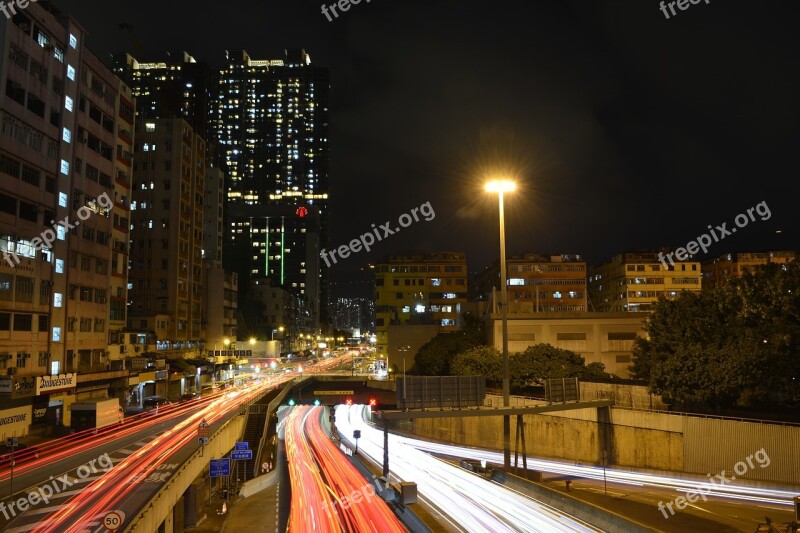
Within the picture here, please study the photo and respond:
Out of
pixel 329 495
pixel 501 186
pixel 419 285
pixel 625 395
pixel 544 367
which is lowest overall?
pixel 329 495

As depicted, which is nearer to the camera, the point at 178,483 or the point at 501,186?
the point at 501,186

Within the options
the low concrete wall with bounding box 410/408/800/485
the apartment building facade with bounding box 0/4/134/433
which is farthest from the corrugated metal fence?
the apartment building facade with bounding box 0/4/134/433

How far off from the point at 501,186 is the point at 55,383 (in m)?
37.6

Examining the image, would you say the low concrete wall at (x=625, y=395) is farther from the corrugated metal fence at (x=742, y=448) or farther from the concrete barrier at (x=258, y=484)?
the concrete barrier at (x=258, y=484)

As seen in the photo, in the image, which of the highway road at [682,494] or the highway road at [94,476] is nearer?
the highway road at [94,476]

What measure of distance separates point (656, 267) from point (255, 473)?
92.7 m

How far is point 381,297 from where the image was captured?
4104 inches

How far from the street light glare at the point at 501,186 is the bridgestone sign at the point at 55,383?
35816 mm

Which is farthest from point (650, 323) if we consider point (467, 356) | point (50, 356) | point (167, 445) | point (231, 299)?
point (231, 299)

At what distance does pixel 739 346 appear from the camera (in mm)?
32156

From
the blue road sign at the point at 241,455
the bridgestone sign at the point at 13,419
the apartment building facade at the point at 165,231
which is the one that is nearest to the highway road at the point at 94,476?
the blue road sign at the point at 241,455

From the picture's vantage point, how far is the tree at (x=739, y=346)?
92.4 feet

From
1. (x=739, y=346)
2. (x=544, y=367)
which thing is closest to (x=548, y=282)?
(x=544, y=367)

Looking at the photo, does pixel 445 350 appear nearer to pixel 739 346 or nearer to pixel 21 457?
pixel 739 346
